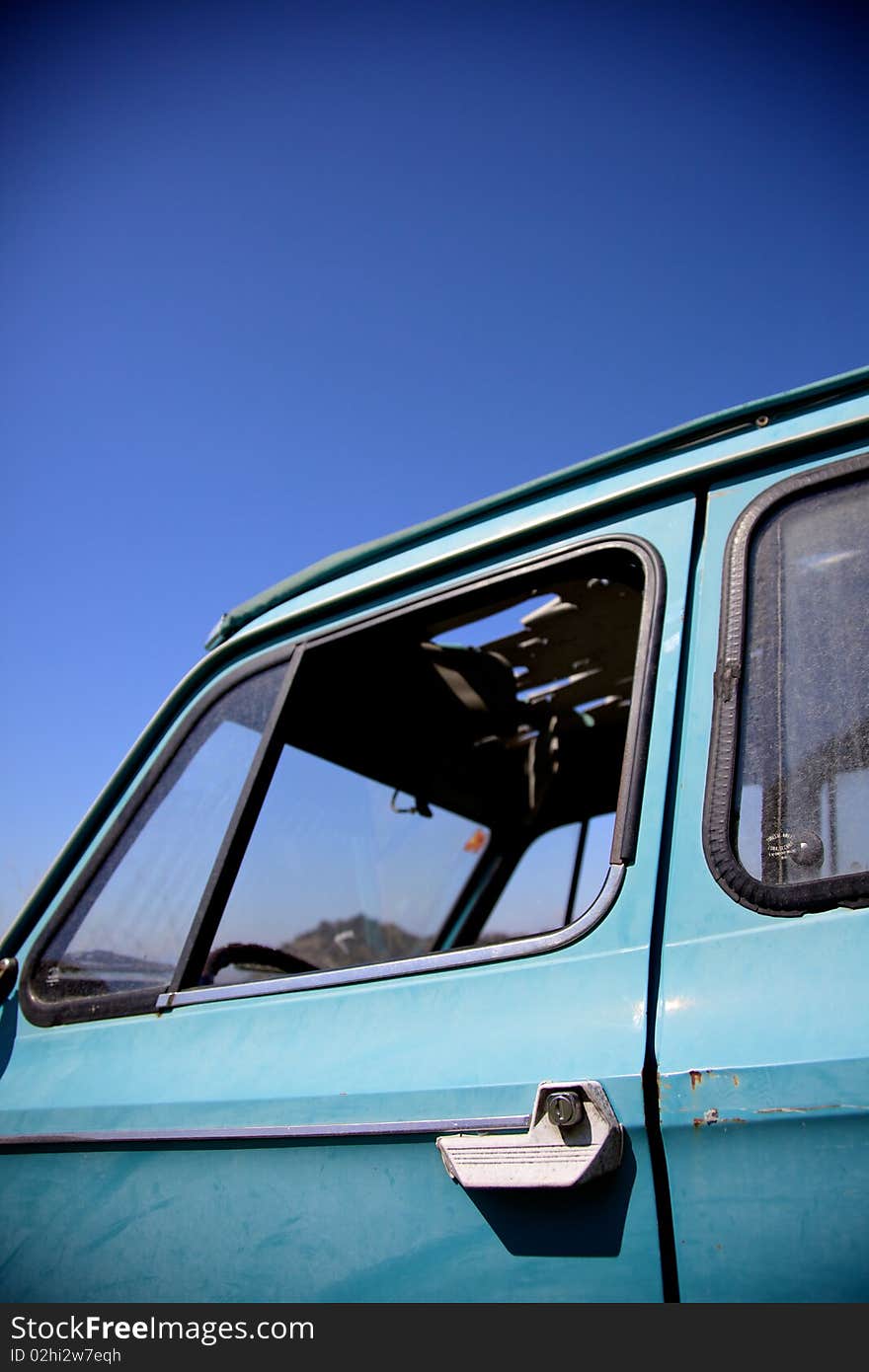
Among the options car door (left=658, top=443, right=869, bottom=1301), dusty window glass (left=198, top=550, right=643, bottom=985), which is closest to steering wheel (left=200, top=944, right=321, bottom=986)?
dusty window glass (left=198, top=550, right=643, bottom=985)

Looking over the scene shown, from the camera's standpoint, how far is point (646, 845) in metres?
1.27

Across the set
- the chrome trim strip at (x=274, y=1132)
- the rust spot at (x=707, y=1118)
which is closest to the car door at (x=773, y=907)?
the rust spot at (x=707, y=1118)

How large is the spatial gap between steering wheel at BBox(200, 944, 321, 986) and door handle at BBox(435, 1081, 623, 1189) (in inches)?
31.9

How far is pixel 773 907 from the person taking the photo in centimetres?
113

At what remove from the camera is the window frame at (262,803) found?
1.32 metres

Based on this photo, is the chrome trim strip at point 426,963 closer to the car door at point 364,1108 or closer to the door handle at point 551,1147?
the car door at point 364,1108

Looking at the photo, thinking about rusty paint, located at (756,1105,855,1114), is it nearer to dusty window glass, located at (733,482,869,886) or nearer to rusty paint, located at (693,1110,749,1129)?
rusty paint, located at (693,1110,749,1129)

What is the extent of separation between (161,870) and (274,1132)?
2.55 ft

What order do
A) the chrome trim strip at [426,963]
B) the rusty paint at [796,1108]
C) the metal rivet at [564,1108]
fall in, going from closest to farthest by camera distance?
the rusty paint at [796,1108], the metal rivet at [564,1108], the chrome trim strip at [426,963]

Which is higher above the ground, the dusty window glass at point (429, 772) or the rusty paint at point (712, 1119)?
the dusty window glass at point (429, 772)

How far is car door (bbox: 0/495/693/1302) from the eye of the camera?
3.67ft

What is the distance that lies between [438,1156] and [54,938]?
1116 mm

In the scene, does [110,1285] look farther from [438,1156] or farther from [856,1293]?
[856,1293]


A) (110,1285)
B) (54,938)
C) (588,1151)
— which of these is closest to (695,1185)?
(588,1151)
